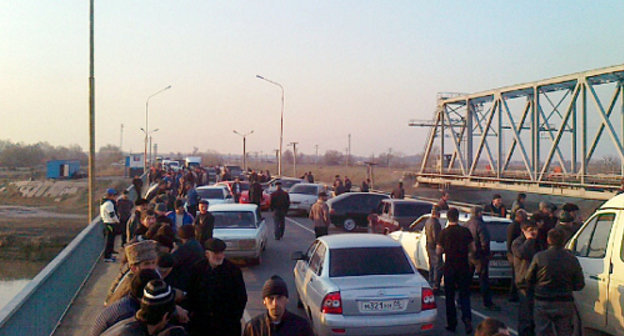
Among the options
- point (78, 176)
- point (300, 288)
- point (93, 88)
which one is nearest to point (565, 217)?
point (300, 288)

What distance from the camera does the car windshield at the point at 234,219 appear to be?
1389 cm

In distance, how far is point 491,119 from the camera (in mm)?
52531

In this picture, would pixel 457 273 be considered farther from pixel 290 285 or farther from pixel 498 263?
pixel 290 285

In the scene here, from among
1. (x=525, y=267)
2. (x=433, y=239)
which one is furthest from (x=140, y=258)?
(x=433, y=239)

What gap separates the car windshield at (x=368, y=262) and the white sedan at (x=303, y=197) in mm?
17993

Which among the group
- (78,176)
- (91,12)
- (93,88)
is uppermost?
(91,12)

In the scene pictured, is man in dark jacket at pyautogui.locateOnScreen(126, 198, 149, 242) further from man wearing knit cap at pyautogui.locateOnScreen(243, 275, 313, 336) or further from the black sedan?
the black sedan

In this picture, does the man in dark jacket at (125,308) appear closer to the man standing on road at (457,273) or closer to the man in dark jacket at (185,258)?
the man in dark jacket at (185,258)

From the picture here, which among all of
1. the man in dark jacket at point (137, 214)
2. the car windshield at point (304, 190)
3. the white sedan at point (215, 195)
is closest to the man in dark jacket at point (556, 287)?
the man in dark jacket at point (137, 214)

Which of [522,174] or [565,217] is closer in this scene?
[565,217]

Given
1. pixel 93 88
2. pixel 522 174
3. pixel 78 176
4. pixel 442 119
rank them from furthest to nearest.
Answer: pixel 78 176
pixel 442 119
pixel 522 174
pixel 93 88

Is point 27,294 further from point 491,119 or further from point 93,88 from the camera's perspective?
point 491,119

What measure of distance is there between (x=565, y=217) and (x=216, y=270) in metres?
5.53

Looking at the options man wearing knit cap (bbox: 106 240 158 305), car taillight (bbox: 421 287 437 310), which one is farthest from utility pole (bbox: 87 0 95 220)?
man wearing knit cap (bbox: 106 240 158 305)
